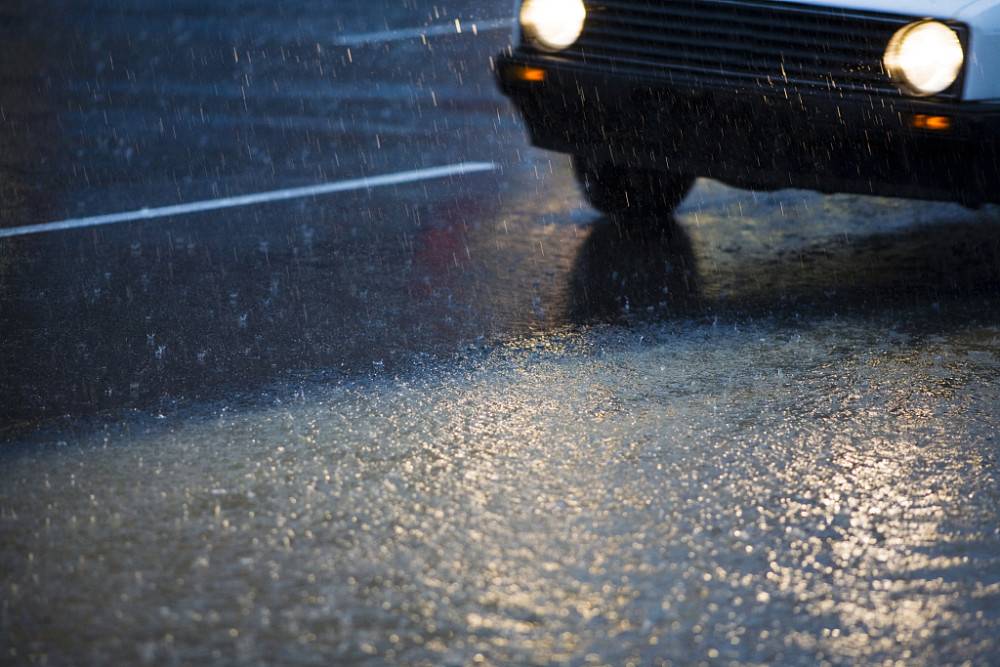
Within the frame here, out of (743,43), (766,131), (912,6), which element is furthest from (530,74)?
(912,6)

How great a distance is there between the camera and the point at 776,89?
5.39m

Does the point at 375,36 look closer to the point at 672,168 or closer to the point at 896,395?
the point at 672,168

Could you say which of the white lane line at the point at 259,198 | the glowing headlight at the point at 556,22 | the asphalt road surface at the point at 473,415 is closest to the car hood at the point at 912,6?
the glowing headlight at the point at 556,22

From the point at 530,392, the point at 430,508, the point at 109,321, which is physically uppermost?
the point at 109,321

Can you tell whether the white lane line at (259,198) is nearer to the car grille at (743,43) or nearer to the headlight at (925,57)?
the car grille at (743,43)

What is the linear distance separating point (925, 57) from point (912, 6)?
0.63ft

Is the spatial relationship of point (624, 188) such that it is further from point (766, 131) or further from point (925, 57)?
point (925, 57)

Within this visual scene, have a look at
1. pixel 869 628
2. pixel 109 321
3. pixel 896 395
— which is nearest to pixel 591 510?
pixel 869 628

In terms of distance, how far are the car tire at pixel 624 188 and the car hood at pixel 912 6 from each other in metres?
1.51

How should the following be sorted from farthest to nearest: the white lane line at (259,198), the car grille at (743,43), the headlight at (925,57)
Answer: the white lane line at (259,198), the car grille at (743,43), the headlight at (925,57)

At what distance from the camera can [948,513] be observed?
12.3ft

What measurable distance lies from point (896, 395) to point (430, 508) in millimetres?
1700

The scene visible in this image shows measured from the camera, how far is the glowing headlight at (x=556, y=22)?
579 cm

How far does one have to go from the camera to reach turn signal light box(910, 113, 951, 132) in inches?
204
